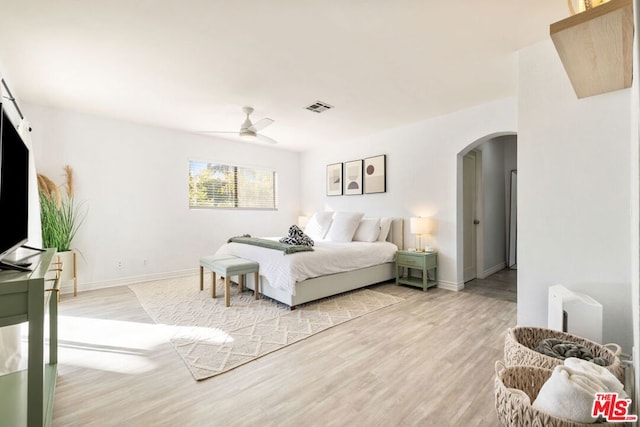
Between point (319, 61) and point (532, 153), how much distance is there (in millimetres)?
2034

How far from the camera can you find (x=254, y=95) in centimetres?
335

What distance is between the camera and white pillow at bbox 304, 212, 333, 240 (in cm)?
505

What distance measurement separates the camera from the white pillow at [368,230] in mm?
4548

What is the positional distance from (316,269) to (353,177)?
8.50 ft

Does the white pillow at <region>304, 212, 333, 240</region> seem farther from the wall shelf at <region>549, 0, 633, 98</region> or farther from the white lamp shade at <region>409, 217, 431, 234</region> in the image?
the wall shelf at <region>549, 0, 633, 98</region>

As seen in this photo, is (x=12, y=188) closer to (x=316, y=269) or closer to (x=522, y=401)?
(x=316, y=269)

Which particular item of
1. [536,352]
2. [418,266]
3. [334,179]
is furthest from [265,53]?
[334,179]

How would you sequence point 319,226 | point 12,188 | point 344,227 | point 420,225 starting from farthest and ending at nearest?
1. point 319,226
2. point 344,227
3. point 420,225
4. point 12,188

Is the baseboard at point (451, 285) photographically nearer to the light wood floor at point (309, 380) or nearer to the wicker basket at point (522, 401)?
the light wood floor at point (309, 380)

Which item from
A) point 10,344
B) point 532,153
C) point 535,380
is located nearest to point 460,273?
point 532,153

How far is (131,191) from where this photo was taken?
4398mm

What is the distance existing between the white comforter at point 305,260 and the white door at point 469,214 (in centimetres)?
135

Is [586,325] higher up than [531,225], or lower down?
lower down

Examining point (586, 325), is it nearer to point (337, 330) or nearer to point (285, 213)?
point (337, 330)
